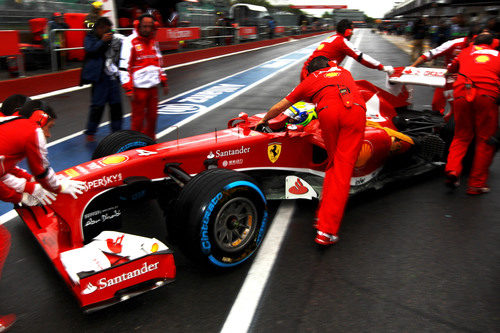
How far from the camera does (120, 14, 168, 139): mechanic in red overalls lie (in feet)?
18.9

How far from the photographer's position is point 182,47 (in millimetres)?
20516

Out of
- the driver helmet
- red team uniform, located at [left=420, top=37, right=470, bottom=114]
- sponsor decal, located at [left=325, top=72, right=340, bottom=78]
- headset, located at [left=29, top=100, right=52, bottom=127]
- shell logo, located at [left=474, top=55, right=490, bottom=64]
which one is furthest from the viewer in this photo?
red team uniform, located at [left=420, top=37, right=470, bottom=114]

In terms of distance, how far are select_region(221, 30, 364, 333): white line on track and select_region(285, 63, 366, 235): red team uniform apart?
1.48 feet

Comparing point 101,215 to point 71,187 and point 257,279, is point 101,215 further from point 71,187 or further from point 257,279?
point 257,279

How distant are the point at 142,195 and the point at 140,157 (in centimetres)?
56

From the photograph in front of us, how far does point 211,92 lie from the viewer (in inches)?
461

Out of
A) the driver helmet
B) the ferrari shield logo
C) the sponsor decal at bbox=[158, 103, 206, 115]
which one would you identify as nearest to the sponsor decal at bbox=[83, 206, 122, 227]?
the ferrari shield logo

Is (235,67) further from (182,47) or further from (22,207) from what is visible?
(22,207)

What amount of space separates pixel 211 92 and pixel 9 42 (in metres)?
5.05

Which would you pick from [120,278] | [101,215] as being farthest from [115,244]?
[101,215]

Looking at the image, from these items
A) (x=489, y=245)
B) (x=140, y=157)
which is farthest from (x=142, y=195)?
(x=489, y=245)

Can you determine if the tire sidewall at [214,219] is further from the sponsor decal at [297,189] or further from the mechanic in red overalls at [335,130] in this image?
the sponsor decal at [297,189]

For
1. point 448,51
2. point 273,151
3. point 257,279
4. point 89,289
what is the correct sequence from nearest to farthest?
point 89,289 → point 257,279 → point 273,151 → point 448,51

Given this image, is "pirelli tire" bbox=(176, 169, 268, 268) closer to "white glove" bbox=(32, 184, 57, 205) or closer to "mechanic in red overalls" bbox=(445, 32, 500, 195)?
"white glove" bbox=(32, 184, 57, 205)
